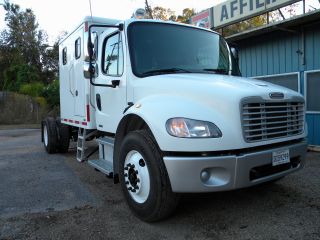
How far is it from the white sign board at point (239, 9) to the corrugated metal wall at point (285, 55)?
673 millimetres

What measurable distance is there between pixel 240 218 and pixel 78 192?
2.77 metres

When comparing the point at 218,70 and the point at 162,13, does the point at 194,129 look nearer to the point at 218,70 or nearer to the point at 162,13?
the point at 218,70

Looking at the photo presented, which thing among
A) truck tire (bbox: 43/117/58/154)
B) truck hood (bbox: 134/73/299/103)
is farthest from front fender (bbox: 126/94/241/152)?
truck tire (bbox: 43/117/58/154)

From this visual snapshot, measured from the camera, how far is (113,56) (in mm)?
5793

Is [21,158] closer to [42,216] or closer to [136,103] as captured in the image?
[42,216]

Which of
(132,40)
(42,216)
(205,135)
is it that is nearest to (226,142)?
(205,135)

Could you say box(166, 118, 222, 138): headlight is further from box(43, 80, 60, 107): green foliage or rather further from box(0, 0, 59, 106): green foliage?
box(0, 0, 59, 106): green foliage

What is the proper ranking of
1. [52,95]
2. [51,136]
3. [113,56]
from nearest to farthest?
1. [113,56]
2. [51,136]
3. [52,95]

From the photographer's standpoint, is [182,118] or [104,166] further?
[104,166]

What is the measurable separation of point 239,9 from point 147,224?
8.17 meters

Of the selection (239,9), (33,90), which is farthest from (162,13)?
(239,9)

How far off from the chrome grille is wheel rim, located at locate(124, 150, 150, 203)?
4.22 feet

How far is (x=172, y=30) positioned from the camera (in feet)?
18.3

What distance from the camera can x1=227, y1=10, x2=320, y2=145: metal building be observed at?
8953mm
